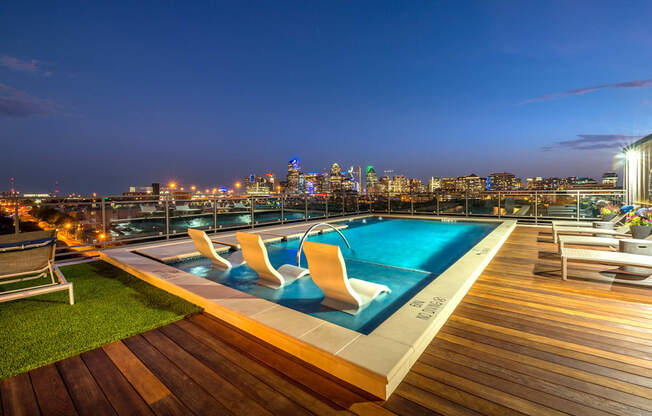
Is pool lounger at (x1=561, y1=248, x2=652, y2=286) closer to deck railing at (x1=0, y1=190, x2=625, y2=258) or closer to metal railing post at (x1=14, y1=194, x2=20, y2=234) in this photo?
deck railing at (x1=0, y1=190, x2=625, y2=258)

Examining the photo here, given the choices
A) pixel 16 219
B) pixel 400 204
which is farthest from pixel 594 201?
pixel 16 219

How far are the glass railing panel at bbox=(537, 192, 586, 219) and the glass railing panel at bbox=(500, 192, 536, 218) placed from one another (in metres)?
0.24

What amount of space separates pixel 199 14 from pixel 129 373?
18738mm

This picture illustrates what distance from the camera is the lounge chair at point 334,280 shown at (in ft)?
10.1

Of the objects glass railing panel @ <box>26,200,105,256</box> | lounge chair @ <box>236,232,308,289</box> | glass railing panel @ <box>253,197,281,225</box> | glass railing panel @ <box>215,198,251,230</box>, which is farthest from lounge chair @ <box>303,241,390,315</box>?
glass railing panel @ <box>253,197,281,225</box>

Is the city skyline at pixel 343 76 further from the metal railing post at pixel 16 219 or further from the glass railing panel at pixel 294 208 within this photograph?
the glass railing panel at pixel 294 208

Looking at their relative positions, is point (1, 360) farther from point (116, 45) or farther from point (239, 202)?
point (116, 45)

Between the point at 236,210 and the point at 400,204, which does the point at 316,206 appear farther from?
the point at 400,204

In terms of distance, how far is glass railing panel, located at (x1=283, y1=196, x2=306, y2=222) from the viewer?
10.1 m

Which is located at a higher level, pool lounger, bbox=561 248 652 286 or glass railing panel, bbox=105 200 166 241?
glass railing panel, bbox=105 200 166 241

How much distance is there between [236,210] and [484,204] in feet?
31.1

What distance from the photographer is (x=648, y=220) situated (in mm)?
5066

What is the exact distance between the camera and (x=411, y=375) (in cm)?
197

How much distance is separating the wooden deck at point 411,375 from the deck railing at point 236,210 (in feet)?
15.3
